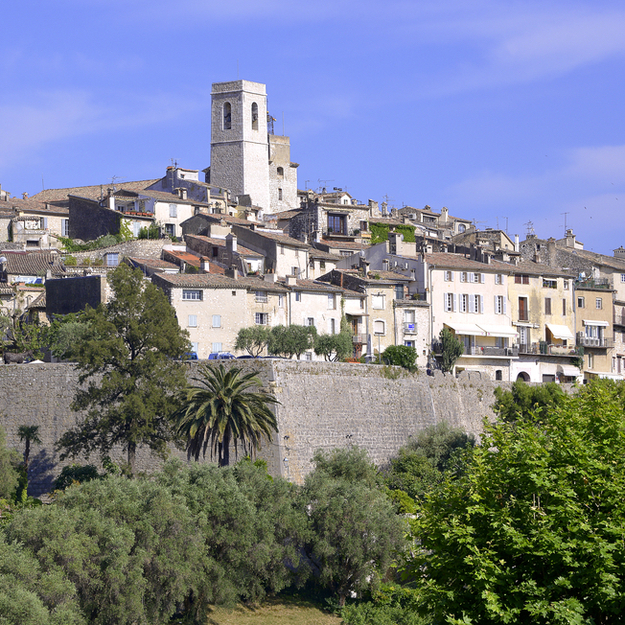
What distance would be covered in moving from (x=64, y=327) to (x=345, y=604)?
2395 centimetres

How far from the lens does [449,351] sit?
67.8 meters

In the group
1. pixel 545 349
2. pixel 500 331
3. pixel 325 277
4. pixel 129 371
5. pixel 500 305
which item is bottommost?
pixel 129 371

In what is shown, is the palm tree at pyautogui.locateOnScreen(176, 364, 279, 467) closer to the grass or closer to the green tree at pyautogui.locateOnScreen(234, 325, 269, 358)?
the grass

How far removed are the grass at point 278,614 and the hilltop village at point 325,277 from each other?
19.8 meters

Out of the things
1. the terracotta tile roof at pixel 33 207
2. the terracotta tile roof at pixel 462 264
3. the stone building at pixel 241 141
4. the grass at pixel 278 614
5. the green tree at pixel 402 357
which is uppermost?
the stone building at pixel 241 141

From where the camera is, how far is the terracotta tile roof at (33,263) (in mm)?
69750

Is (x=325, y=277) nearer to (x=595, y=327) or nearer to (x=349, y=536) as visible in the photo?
(x=595, y=327)

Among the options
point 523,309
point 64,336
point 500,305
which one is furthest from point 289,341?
point 523,309

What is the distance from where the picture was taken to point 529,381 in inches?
2867

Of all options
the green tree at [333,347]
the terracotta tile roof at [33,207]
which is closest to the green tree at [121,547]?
the green tree at [333,347]

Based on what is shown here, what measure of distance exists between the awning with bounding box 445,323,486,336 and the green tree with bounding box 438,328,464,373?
1.80 meters

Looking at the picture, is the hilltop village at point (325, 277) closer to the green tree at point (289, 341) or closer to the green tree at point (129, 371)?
the green tree at point (289, 341)

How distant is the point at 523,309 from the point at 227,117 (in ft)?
138

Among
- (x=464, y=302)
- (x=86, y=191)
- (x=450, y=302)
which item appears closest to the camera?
(x=450, y=302)
